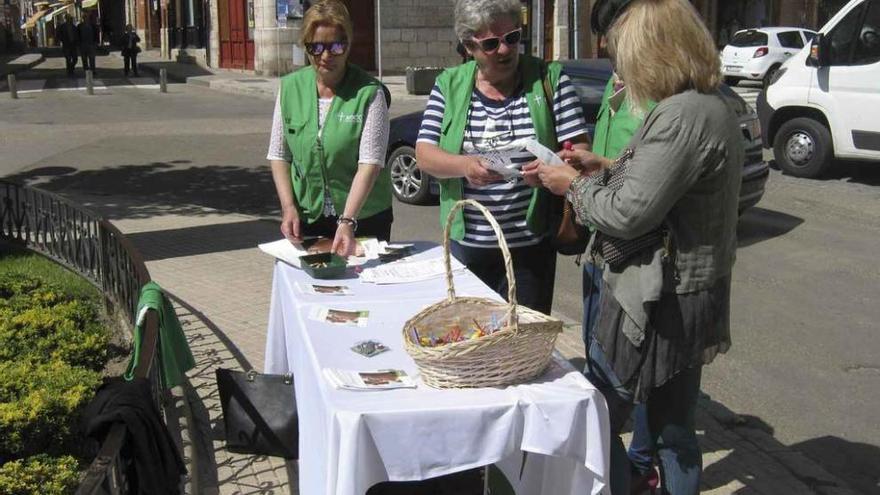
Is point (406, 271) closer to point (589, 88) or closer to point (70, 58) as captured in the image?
point (589, 88)

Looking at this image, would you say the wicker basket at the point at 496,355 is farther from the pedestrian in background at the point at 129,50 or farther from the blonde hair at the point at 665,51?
the pedestrian in background at the point at 129,50

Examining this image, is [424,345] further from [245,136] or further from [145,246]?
[245,136]

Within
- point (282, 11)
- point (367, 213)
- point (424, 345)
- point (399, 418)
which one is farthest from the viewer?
point (282, 11)

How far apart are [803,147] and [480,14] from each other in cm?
919

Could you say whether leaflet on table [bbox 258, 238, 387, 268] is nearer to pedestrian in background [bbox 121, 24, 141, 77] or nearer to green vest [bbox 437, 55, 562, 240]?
green vest [bbox 437, 55, 562, 240]

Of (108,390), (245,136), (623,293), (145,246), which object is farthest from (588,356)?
(245,136)

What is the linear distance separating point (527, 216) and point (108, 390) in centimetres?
166

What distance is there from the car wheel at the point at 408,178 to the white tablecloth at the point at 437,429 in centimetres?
726

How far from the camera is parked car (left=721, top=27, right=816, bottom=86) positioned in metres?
25.5

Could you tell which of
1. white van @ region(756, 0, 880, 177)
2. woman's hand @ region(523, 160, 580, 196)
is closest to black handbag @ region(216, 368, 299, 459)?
woman's hand @ region(523, 160, 580, 196)

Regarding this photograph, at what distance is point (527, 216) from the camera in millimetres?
3785

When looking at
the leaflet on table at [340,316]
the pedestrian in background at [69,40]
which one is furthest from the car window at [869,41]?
the pedestrian in background at [69,40]

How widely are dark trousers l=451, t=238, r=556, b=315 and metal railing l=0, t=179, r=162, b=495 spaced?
1.27 meters

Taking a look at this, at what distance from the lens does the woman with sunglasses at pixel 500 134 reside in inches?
143
